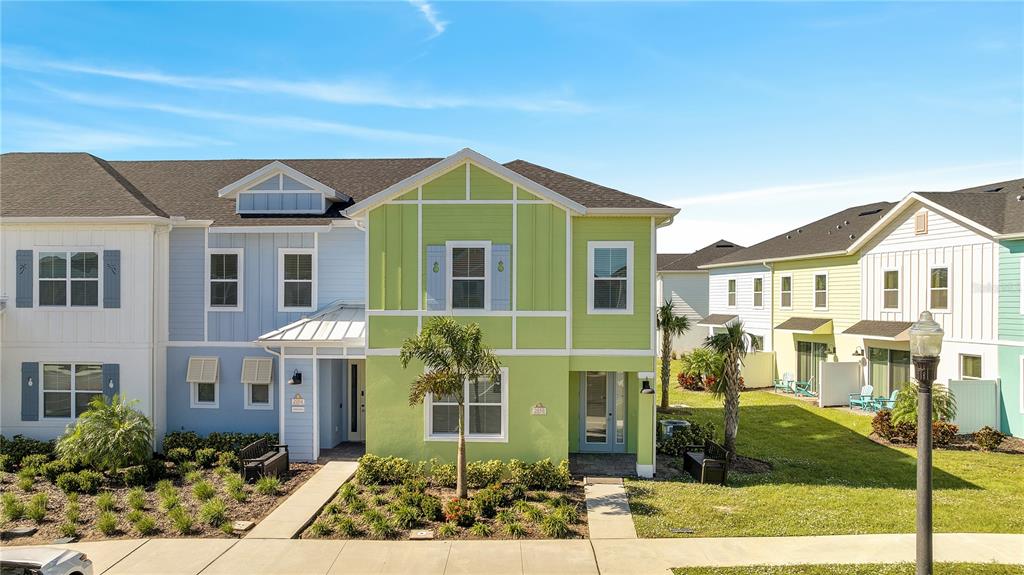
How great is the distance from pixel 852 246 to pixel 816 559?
715 inches

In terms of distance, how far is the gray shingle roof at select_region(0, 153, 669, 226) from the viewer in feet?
51.5

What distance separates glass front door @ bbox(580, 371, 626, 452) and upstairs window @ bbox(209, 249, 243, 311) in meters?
9.71

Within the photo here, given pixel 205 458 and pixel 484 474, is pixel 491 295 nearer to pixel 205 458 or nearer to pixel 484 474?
pixel 484 474

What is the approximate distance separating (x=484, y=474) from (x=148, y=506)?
6.71 m

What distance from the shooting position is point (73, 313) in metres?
15.8

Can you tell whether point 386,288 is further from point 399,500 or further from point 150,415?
point 150,415

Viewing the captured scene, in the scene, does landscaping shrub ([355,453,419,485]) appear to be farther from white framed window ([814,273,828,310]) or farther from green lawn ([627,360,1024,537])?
white framed window ([814,273,828,310])

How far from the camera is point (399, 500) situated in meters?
12.0

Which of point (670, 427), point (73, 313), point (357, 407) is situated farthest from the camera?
point (357, 407)

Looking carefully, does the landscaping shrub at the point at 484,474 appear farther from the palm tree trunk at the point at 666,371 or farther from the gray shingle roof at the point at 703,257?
the gray shingle roof at the point at 703,257

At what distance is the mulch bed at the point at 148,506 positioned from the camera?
10.8 meters

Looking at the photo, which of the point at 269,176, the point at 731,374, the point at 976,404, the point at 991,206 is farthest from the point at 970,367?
the point at 269,176

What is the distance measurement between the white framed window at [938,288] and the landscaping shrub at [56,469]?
83.8 feet

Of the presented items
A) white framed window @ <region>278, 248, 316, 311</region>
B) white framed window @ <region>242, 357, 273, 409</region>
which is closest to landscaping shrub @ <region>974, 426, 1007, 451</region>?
white framed window @ <region>278, 248, 316, 311</region>
